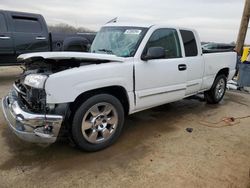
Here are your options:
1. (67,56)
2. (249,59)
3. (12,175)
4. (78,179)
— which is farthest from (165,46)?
(249,59)

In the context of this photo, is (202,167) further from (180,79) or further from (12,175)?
(12,175)

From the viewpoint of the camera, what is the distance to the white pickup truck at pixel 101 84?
300 cm

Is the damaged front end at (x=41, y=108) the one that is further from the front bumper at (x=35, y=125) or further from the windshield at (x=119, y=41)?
the windshield at (x=119, y=41)

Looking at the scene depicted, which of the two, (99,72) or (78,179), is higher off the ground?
(99,72)

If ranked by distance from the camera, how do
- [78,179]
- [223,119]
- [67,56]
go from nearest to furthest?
[78,179]
[67,56]
[223,119]

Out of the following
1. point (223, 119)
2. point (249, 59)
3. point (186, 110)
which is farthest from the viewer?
point (249, 59)

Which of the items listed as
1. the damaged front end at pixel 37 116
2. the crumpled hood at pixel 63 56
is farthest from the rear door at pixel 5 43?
the damaged front end at pixel 37 116

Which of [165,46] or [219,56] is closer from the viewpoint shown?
[165,46]

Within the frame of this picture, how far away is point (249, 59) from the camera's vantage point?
8234mm

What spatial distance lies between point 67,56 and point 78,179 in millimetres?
1483

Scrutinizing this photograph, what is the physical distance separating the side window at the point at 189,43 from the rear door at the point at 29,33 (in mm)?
5542

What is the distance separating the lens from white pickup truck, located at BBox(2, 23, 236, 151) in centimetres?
300

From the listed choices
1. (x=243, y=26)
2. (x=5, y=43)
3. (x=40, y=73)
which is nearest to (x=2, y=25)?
(x=5, y=43)

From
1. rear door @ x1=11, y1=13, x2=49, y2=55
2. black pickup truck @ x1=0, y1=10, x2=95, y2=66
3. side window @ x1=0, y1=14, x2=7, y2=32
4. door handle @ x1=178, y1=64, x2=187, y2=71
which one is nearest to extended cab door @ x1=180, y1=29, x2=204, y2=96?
door handle @ x1=178, y1=64, x2=187, y2=71
